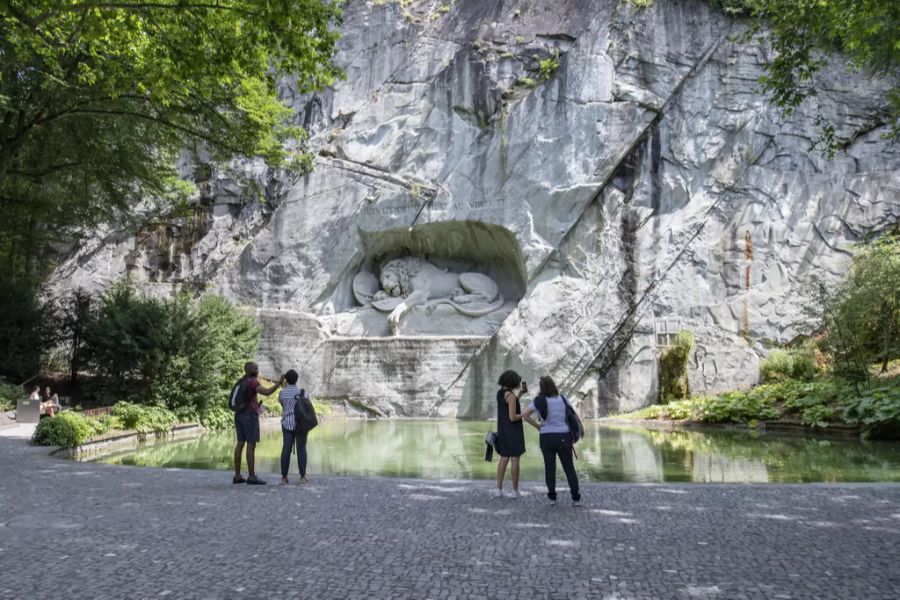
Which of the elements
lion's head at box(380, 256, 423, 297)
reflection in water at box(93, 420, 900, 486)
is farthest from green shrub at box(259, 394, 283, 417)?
lion's head at box(380, 256, 423, 297)

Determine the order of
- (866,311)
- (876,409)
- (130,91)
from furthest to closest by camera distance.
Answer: (866,311) < (130,91) < (876,409)

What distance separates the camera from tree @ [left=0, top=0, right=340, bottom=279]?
808 centimetres

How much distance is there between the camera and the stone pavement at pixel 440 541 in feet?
12.2

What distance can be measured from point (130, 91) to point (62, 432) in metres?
6.14

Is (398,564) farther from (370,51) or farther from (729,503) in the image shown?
(370,51)

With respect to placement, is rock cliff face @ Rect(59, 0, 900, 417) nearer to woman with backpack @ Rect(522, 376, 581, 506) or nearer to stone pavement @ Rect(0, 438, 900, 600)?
stone pavement @ Rect(0, 438, 900, 600)

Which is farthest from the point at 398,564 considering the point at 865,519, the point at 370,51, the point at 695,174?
the point at 370,51

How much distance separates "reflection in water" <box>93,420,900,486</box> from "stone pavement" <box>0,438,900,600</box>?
1566 millimetres

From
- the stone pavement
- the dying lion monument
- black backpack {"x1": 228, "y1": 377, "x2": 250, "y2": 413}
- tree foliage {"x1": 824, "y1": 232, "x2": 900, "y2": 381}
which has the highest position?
the dying lion monument

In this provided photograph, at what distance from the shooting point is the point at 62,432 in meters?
10.3

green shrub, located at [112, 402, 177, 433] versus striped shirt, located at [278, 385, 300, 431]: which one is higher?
striped shirt, located at [278, 385, 300, 431]

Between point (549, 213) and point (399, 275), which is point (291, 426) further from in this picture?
point (399, 275)

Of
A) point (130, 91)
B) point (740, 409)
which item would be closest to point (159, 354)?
point (130, 91)

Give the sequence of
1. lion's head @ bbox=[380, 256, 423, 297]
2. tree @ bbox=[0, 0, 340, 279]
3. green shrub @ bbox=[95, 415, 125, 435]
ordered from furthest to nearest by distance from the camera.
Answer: lion's head @ bbox=[380, 256, 423, 297]
green shrub @ bbox=[95, 415, 125, 435]
tree @ bbox=[0, 0, 340, 279]
